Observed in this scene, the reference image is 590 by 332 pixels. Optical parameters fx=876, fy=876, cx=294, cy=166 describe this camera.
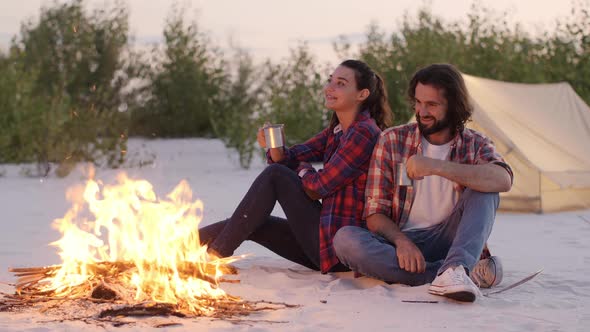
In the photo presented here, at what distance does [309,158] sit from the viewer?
4.59 m

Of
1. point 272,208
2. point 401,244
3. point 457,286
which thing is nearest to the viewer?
point 457,286

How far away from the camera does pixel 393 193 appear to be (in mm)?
4082

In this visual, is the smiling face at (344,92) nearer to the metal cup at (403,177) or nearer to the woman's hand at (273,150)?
the woman's hand at (273,150)

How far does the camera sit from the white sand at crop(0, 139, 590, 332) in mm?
3398

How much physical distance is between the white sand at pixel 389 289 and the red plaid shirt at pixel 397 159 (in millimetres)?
370

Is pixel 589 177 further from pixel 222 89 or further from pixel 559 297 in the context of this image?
pixel 222 89

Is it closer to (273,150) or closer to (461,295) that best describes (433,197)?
(461,295)

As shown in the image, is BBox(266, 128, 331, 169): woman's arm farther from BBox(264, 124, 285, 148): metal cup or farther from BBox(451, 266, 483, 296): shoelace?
BBox(451, 266, 483, 296): shoelace

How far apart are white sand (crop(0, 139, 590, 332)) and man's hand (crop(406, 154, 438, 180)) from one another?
55cm

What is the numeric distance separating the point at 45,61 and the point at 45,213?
10.4 m

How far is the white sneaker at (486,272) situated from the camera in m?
4.05

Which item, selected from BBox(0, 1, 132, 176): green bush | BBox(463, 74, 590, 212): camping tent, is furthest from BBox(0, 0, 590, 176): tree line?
BBox(463, 74, 590, 212): camping tent

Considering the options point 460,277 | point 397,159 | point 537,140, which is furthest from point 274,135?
point 537,140

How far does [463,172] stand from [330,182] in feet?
2.13
